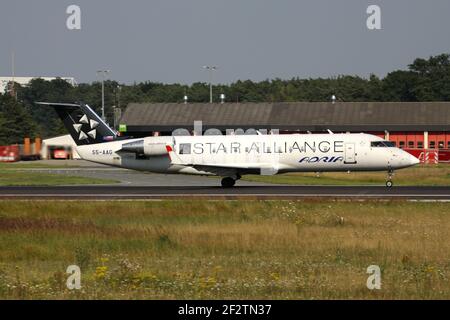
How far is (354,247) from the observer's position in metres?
25.0

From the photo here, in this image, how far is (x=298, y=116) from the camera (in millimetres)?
104625

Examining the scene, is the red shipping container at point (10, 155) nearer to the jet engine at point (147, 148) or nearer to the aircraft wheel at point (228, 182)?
the jet engine at point (147, 148)

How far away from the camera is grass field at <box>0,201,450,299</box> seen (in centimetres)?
1812

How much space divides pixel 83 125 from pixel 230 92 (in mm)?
131624

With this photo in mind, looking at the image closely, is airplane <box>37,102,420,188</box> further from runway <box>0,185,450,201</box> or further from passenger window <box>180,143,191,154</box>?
runway <box>0,185,450,201</box>

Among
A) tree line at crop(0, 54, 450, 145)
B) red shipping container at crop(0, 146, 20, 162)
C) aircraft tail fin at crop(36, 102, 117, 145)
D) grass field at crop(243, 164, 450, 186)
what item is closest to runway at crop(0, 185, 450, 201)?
aircraft tail fin at crop(36, 102, 117, 145)

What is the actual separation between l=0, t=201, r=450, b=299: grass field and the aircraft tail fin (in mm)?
13773

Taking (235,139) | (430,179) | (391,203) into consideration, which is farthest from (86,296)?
(430,179)

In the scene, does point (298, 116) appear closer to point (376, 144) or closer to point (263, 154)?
point (376, 144)

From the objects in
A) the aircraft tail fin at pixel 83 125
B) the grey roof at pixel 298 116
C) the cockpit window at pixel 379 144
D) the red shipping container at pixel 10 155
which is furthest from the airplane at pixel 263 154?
the grey roof at pixel 298 116

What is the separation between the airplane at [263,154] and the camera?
1875 inches

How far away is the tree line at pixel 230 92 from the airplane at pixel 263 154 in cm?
8620

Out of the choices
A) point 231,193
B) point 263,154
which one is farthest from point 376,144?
point 231,193
